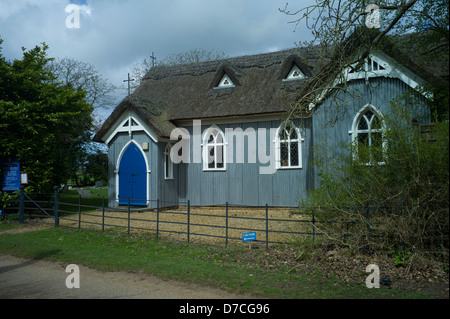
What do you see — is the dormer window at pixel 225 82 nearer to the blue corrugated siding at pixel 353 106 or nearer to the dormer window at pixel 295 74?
the dormer window at pixel 295 74

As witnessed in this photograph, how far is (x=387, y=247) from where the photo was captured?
7203 millimetres

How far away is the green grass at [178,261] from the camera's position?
6148 mm

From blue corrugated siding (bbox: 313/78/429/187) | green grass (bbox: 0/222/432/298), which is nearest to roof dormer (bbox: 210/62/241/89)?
blue corrugated siding (bbox: 313/78/429/187)

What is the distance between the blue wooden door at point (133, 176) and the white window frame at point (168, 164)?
917mm

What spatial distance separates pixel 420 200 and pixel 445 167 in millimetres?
746

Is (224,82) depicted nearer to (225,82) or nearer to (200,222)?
(225,82)

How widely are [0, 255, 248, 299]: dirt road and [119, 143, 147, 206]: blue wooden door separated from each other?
7.87 metres

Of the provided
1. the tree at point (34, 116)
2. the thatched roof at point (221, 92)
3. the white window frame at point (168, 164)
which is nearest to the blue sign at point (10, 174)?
the tree at point (34, 116)

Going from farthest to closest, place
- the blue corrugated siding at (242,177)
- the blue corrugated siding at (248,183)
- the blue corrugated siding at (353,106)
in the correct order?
the blue corrugated siding at (248,183) → the blue corrugated siding at (242,177) → the blue corrugated siding at (353,106)

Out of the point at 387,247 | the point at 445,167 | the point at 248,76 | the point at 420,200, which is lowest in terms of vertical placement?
the point at 387,247

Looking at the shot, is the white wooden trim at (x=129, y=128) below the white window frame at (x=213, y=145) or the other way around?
the other way around

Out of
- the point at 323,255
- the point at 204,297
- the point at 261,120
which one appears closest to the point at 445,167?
the point at 323,255

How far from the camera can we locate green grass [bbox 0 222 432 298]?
615 cm
